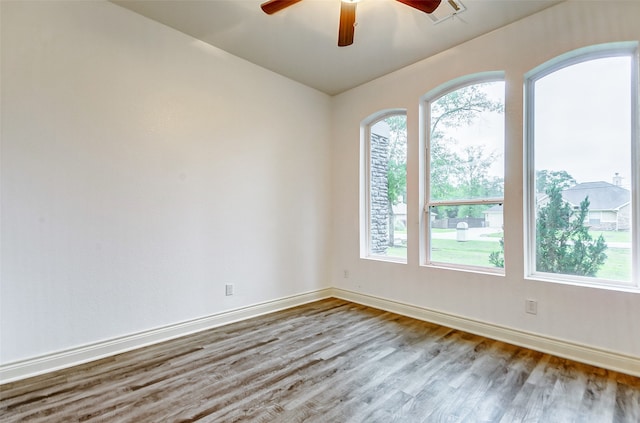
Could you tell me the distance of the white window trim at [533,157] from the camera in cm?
223

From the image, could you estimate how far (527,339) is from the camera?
2561 millimetres

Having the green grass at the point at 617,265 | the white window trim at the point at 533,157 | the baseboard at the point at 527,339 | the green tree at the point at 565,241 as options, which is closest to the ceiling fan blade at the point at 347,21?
the white window trim at the point at 533,157

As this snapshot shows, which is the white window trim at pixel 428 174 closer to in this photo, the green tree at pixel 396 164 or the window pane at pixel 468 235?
the window pane at pixel 468 235

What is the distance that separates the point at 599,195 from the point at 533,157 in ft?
1.86

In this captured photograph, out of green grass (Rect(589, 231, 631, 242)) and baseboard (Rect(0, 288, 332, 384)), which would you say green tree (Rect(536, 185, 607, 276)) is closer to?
green grass (Rect(589, 231, 631, 242))

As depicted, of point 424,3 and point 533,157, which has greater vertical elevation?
point 424,3

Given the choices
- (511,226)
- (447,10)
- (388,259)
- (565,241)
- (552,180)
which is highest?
(447,10)

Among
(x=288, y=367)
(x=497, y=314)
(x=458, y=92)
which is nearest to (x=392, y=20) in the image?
(x=458, y=92)

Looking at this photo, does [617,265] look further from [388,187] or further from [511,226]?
[388,187]

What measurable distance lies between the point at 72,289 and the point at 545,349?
3.82 meters

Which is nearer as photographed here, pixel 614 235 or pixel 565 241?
pixel 614 235

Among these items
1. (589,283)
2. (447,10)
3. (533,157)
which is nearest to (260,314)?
(589,283)

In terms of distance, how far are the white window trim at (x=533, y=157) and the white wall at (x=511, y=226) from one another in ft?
0.22

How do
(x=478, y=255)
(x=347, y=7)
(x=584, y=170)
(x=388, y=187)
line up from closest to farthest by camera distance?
(x=347, y=7), (x=584, y=170), (x=478, y=255), (x=388, y=187)
